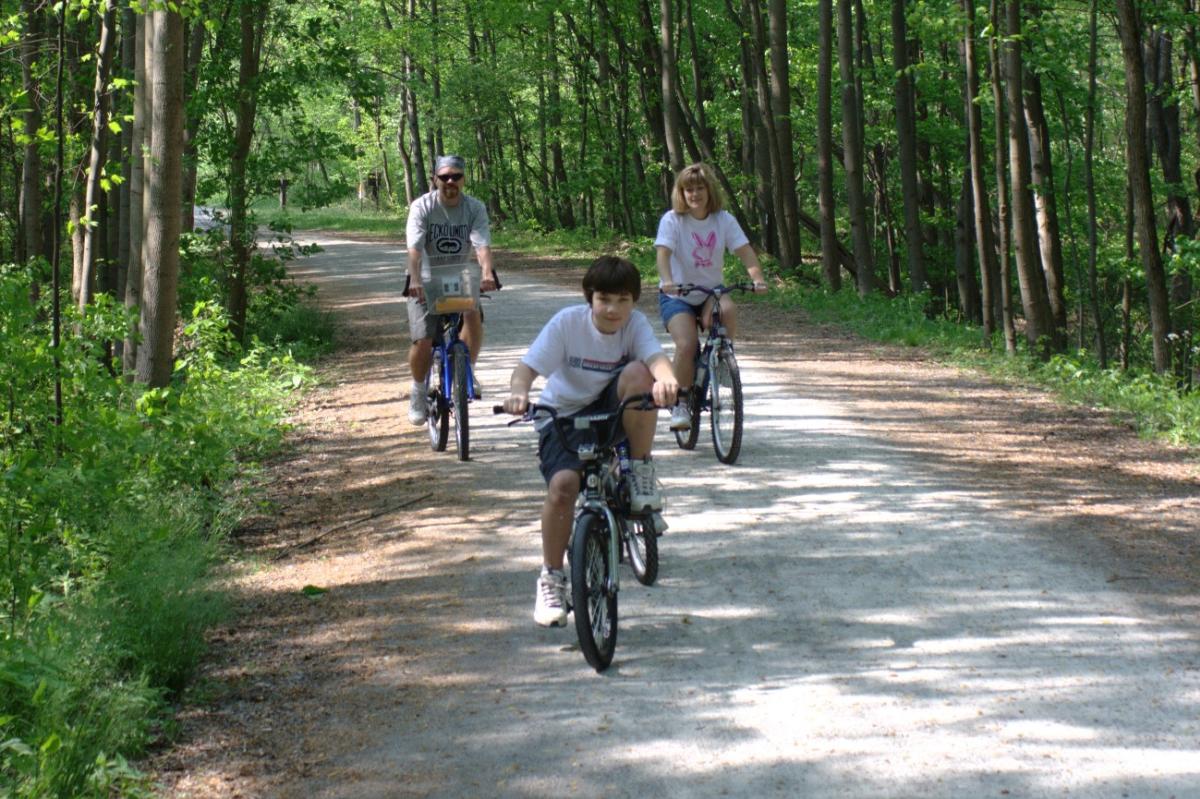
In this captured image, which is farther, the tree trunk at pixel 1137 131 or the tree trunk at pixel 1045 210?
the tree trunk at pixel 1045 210

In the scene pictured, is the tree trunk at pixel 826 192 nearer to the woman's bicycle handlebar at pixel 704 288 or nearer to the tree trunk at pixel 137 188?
the tree trunk at pixel 137 188

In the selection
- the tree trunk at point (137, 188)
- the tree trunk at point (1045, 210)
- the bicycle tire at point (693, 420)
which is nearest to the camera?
the bicycle tire at point (693, 420)

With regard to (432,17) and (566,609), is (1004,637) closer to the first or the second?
(566,609)

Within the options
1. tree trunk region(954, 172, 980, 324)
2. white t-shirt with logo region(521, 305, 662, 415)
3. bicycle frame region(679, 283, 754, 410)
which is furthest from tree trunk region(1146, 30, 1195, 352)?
white t-shirt with logo region(521, 305, 662, 415)

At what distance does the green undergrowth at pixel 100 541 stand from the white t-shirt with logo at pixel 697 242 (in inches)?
135

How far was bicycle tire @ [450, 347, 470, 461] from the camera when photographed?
31.6ft

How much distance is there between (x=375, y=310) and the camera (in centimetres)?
2183

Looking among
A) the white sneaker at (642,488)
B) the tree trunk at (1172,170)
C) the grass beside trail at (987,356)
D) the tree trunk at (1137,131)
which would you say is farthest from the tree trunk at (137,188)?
the tree trunk at (1172,170)

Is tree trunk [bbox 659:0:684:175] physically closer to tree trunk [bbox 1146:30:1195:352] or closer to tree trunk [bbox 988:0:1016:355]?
tree trunk [bbox 988:0:1016:355]

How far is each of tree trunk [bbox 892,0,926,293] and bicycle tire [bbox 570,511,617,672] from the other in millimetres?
16082

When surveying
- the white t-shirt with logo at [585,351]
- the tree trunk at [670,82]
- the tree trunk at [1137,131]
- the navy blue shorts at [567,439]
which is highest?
the tree trunk at [670,82]

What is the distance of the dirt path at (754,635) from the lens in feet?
15.6

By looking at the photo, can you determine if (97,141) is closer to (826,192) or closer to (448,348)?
(448,348)

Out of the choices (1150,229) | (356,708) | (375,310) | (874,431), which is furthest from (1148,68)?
(356,708)
